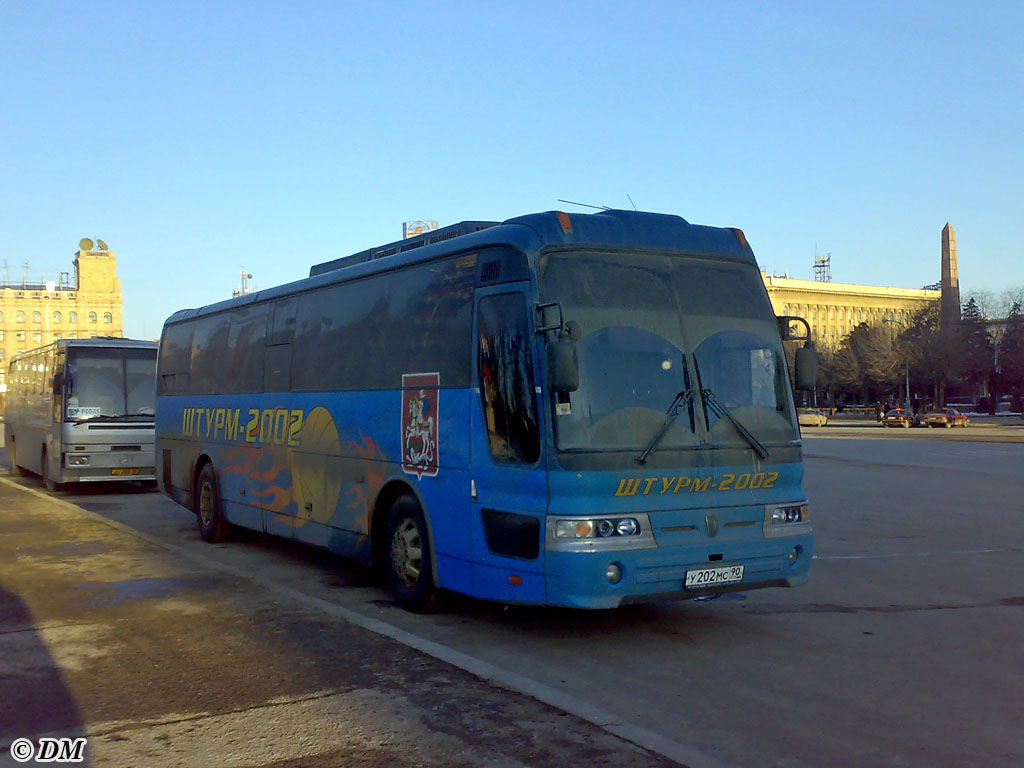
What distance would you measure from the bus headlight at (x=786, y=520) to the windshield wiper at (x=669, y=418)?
101 centimetres

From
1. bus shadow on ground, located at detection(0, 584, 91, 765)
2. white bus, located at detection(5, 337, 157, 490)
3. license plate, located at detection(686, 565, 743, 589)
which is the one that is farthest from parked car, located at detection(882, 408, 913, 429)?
bus shadow on ground, located at detection(0, 584, 91, 765)

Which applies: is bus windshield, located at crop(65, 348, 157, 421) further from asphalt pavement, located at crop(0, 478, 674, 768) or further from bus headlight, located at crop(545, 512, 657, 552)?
bus headlight, located at crop(545, 512, 657, 552)

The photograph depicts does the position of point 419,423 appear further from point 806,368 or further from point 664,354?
point 806,368

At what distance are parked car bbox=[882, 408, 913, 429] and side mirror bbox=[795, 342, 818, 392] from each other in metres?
60.5

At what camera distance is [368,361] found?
925 centimetres

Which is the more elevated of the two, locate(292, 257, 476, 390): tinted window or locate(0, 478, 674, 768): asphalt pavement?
locate(292, 257, 476, 390): tinted window

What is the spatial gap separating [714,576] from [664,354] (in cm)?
158

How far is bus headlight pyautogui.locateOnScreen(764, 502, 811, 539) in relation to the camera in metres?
7.45

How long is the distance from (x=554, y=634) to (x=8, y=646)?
3.84 meters

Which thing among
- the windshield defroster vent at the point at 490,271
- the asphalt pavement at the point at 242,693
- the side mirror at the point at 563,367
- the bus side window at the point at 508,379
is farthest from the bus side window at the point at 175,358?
the side mirror at the point at 563,367

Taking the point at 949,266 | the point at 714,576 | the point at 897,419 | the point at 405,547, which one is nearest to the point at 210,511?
the point at 405,547

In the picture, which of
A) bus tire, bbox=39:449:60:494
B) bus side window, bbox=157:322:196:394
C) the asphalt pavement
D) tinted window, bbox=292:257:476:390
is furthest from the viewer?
bus tire, bbox=39:449:60:494

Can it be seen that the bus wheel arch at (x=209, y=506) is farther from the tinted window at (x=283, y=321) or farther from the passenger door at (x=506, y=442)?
the passenger door at (x=506, y=442)

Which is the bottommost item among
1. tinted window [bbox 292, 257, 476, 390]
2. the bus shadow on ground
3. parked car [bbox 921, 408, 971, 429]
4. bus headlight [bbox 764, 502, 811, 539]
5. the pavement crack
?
the pavement crack
